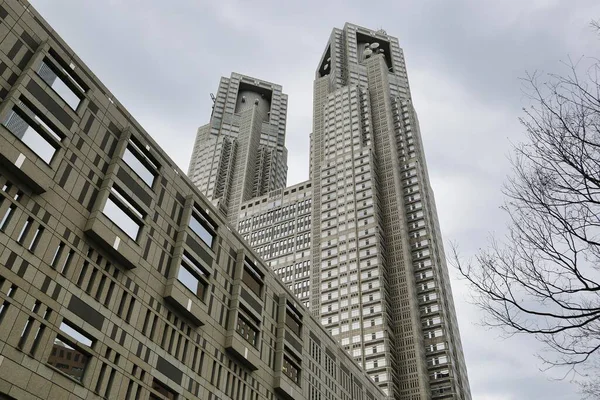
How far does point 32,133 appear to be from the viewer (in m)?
34.1

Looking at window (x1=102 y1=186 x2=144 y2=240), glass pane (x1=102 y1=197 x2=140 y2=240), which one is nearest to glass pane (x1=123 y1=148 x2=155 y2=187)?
window (x1=102 y1=186 x2=144 y2=240)

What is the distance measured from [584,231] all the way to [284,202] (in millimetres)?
128541

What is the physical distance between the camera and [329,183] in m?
133

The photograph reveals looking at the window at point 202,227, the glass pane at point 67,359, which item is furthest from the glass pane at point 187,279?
the glass pane at point 67,359

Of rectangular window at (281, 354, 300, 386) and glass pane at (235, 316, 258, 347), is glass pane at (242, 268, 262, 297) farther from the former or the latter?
rectangular window at (281, 354, 300, 386)

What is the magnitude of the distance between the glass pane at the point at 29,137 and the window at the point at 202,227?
14263 millimetres

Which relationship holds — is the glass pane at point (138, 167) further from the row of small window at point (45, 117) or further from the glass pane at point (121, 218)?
the row of small window at point (45, 117)

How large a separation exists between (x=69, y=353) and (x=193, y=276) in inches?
537

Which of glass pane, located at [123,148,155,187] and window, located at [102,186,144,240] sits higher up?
glass pane, located at [123,148,155,187]

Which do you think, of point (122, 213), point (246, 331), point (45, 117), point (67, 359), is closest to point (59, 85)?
point (45, 117)

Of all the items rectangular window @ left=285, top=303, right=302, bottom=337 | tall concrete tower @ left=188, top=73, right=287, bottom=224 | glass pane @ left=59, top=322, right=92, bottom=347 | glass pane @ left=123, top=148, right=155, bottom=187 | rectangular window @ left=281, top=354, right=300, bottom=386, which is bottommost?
glass pane @ left=59, top=322, right=92, bottom=347

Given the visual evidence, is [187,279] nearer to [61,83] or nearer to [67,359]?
[67,359]

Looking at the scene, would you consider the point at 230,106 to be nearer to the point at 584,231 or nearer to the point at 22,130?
the point at 22,130

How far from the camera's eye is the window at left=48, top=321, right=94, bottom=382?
3077 centimetres
